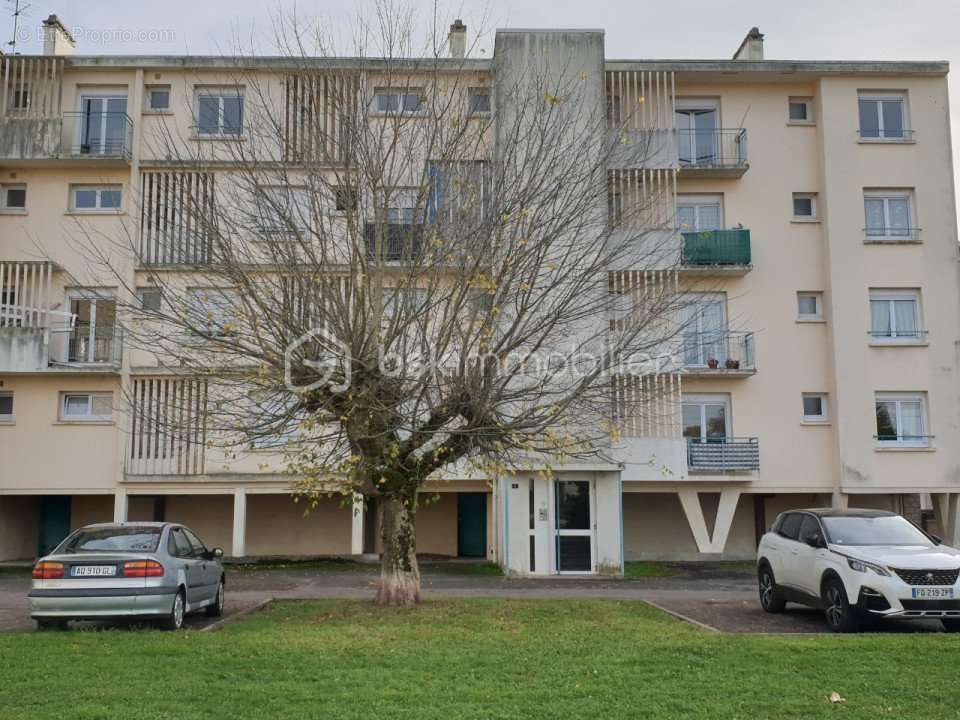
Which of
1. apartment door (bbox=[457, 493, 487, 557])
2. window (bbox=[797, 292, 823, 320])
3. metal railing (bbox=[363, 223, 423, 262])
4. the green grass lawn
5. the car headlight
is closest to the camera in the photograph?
the green grass lawn

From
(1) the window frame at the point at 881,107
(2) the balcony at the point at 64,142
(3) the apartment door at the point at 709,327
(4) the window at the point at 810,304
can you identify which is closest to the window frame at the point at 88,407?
(2) the balcony at the point at 64,142

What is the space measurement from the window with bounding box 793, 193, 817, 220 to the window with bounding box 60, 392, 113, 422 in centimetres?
1938

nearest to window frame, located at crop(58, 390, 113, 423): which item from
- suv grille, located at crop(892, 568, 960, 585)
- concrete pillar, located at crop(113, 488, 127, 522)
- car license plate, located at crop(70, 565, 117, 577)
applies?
concrete pillar, located at crop(113, 488, 127, 522)

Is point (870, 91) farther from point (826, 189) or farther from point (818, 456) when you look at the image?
point (818, 456)

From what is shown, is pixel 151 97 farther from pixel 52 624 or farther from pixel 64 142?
pixel 52 624

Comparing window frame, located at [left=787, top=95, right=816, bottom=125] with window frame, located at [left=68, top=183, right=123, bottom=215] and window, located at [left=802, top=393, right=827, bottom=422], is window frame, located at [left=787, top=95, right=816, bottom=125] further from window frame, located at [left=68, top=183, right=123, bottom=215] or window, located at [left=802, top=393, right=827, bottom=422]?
window frame, located at [left=68, top=183, right=123, bottom=215]

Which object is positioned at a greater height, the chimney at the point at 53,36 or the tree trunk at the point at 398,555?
the chimney at the point at 53,36

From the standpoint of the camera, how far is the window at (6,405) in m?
24.8

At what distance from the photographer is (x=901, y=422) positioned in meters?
25.4

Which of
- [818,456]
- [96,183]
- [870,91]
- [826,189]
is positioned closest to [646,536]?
[818,456]

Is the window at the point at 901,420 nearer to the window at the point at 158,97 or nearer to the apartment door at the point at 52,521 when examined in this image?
the window at the point at 158,97

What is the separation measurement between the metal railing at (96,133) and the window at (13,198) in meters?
1.78

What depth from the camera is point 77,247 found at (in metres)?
25.1

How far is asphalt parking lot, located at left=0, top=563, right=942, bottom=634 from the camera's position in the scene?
44.5 feet
